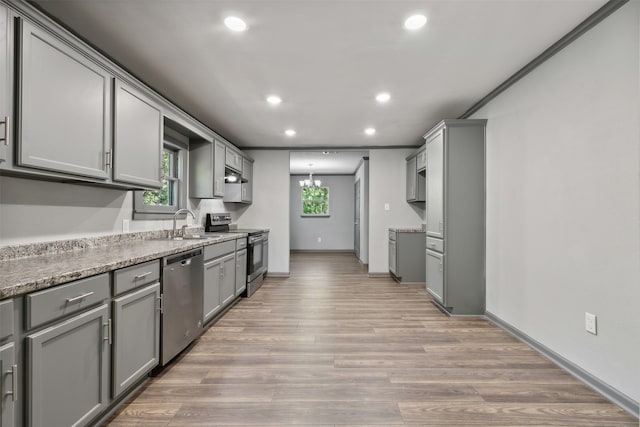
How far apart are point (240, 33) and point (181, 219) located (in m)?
2.33

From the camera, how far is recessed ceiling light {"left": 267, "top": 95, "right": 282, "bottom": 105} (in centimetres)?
327

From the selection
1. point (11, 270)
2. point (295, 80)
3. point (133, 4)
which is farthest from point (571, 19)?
point (11, 270)

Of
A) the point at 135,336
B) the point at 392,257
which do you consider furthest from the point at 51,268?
the point at 392,257

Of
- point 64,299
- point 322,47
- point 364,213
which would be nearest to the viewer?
point 64,299

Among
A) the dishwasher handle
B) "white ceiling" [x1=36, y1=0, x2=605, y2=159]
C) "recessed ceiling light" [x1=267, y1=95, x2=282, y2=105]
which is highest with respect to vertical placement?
"recessed ceiling light" [x1=267, y1=95, x2=282, y2=105]

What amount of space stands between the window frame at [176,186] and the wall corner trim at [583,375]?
367cm

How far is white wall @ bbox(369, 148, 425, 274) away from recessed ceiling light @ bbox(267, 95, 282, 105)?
2.61 meters

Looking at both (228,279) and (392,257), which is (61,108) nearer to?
(228,279)

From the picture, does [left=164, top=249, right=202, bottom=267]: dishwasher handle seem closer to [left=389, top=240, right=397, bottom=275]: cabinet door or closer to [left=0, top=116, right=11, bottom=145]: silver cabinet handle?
[left=0, top=116, right=11, bottom=145]: silver cabinet handle

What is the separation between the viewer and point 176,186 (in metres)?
3.67

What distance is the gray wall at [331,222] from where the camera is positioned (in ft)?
31.3

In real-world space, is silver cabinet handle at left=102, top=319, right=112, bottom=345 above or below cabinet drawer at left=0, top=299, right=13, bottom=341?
below

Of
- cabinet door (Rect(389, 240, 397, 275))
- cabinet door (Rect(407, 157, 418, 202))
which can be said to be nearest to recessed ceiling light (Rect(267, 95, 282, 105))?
cabinet door (Rect(407, 157, 418, 202))

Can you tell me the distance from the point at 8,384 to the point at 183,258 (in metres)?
1.30
